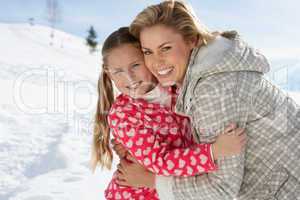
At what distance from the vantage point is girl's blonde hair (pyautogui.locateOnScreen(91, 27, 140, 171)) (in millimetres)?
2250

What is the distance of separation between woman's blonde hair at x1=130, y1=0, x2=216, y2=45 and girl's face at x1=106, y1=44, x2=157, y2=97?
0.24m

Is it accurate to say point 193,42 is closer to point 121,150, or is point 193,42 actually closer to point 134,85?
point 134,85

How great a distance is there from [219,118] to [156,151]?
1.36 feet

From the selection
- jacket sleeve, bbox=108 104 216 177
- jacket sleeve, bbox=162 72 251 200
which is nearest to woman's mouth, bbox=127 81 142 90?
jacket sleeve, bbox=108 104 216 177

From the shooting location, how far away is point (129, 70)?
2.23 meters

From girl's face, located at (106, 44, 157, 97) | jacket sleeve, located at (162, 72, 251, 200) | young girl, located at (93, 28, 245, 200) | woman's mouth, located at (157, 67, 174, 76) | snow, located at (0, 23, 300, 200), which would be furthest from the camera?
snow, located at (0, 23, 300, 200)

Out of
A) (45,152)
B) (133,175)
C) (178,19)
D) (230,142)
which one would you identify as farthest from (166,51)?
(45,152)

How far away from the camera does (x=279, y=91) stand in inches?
74.5

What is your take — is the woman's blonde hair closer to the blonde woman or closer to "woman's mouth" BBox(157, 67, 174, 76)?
the blonde woman

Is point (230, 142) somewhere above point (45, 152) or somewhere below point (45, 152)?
above

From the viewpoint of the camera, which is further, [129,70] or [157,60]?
[129,70]

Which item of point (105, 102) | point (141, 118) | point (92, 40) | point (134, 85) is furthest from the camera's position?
point (92, 40)

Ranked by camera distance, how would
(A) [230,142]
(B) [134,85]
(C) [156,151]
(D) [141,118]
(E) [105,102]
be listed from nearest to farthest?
(A) [230,142] → (C) [156,151] → (D) [141,118] → (B) [134,85] → (E) [105,102]

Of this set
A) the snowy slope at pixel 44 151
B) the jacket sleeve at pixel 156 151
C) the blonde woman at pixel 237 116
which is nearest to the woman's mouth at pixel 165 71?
the blonde woman at pixel 237 116
